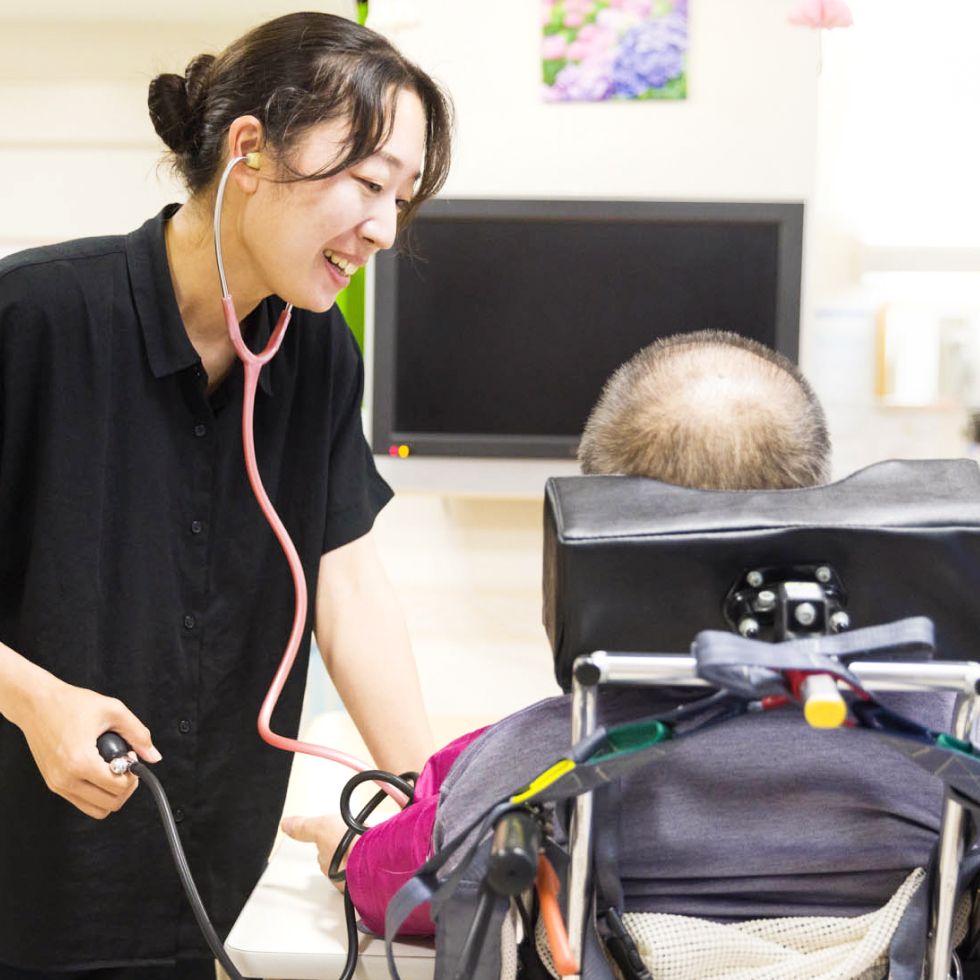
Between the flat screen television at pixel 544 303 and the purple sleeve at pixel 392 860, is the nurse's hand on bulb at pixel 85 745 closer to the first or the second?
the purple sleeve at pixel 392 860

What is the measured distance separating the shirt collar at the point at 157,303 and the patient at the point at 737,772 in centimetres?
63

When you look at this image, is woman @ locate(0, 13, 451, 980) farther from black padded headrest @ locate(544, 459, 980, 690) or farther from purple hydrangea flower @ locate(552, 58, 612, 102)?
purple hydrangea flower @ locate(552, 58, 612, 102)

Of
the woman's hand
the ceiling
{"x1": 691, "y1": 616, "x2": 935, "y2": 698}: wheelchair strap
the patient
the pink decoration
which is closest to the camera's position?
{"x1": 691, "y1": 616, "x2": 935, "y2": 698}: wheelchair strap

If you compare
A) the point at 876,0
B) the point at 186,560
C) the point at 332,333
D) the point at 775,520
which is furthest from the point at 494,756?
the point at 876,0

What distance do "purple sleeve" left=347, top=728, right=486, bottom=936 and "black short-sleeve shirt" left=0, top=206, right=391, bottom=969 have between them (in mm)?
486

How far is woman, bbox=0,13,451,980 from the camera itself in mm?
1162

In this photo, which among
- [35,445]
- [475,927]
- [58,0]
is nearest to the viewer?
[475,927]

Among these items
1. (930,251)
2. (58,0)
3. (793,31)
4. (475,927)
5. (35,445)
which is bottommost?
(475,927)

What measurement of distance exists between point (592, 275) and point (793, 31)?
641 mm

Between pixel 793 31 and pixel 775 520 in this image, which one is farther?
pixel 793 31

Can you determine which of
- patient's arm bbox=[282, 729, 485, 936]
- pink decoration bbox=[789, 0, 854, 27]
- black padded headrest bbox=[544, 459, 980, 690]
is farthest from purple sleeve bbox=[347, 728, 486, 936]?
pink decoration bbox=[789, 0, 854, 27]

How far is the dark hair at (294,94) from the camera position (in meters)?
1.13

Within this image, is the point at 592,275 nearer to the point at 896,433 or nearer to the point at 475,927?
the point at 896,433

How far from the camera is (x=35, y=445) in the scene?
1.21 metres
